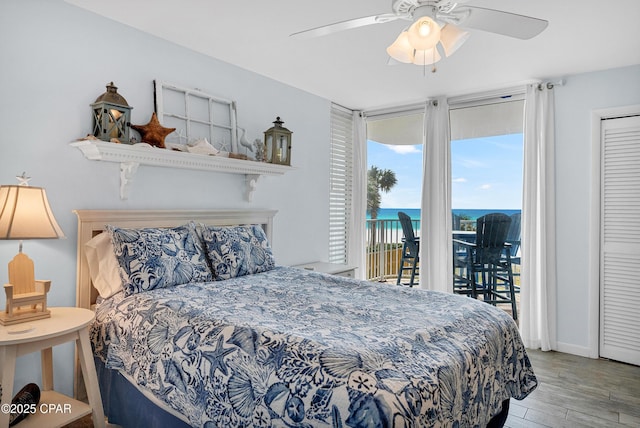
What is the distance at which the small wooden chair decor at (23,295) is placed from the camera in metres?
1.86

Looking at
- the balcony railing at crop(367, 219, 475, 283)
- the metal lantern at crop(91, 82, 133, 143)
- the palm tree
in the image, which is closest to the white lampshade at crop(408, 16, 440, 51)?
the metal lantern at crop(91, 82, 133, 143)

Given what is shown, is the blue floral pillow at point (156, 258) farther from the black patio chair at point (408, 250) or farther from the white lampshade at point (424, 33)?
the black patio chair at point (408, 250)

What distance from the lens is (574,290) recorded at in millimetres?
3479

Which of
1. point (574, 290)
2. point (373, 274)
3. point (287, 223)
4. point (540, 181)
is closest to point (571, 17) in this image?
point (540, 181)

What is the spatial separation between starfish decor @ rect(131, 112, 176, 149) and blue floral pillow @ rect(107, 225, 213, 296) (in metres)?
0.60

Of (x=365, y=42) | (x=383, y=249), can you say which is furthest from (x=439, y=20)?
(x=383, y=249)

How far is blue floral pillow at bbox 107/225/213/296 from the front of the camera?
7.29ft

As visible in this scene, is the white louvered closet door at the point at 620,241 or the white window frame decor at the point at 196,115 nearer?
the white window frame decor at the point at 196,115

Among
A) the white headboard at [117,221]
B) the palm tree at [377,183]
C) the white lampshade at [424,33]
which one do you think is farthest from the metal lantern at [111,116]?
the palm tree at [377,183]

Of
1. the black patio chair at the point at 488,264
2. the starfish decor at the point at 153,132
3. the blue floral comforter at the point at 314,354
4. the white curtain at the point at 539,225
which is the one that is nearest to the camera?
the blue floral comforter at the point at 314,354

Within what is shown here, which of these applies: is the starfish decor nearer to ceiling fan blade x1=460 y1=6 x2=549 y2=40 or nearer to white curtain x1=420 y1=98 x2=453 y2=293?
ceiling fan blade x1=460 y1=6 x2=549 y2=40

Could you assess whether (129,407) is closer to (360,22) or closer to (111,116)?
(111,116)

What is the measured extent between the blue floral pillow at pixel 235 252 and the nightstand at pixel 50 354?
0.82 meters

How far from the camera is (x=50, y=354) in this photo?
2178mm
